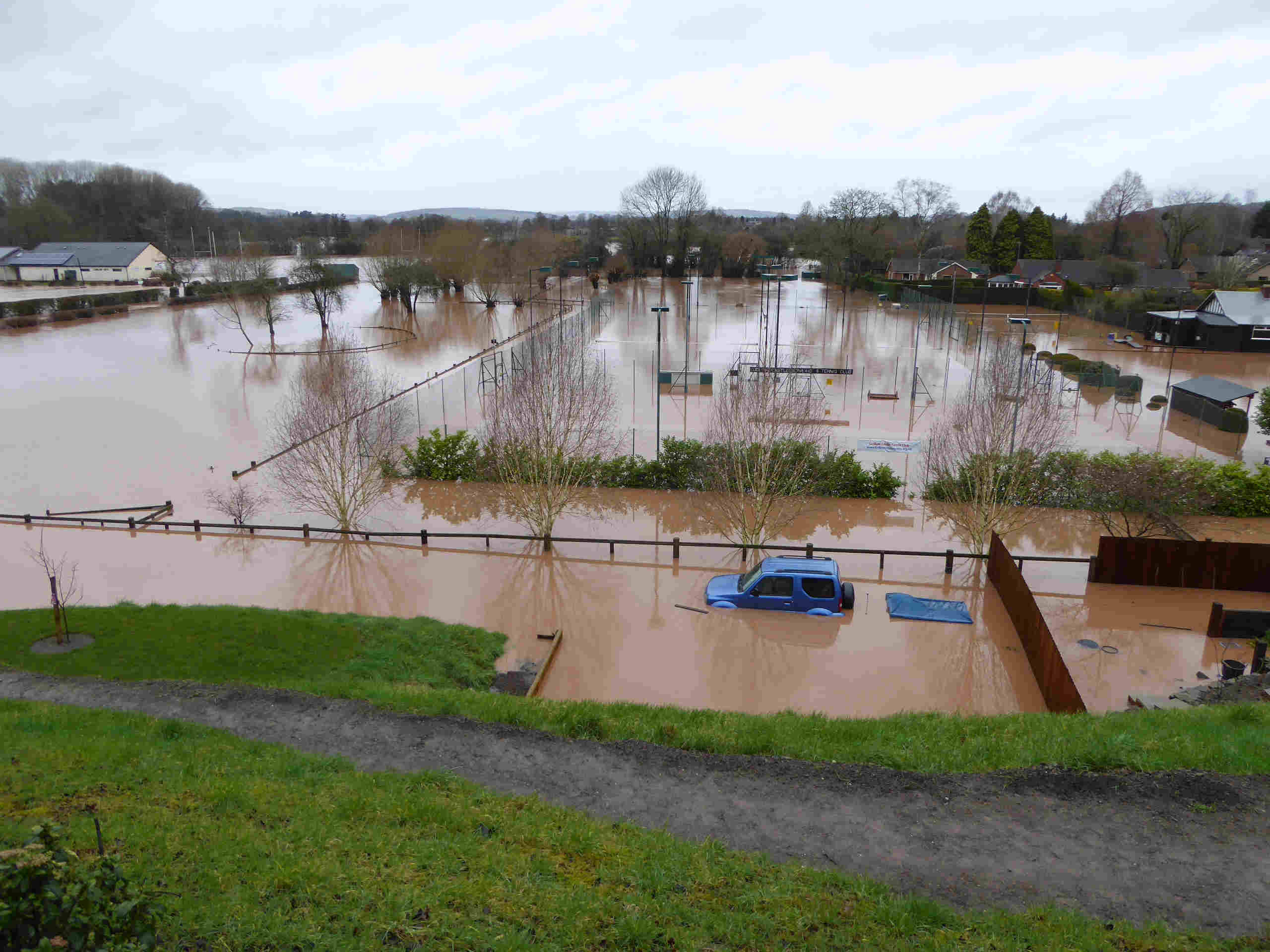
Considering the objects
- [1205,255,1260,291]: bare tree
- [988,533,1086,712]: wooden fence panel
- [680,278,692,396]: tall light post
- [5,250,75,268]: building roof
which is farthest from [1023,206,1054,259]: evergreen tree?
[5,250,75,268]: building roof

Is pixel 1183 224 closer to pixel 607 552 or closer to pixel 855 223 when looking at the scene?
pixel 855 223

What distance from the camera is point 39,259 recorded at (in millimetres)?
79562

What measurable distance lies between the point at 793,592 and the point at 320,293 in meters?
51.4

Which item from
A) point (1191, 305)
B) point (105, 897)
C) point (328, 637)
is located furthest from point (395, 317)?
point (105, 897)

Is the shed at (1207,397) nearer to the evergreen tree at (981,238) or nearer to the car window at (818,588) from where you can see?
the car window at (818,588)

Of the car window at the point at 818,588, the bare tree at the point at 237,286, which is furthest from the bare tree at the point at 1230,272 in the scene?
the bare tree at the point at 237,286

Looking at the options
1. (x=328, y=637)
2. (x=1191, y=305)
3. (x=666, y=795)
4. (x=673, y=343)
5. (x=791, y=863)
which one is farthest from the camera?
(x=1191, y=305)

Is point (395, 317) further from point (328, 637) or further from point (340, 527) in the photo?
point (328, 637)

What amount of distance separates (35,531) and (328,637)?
10.9m

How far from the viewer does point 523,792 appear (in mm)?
7805

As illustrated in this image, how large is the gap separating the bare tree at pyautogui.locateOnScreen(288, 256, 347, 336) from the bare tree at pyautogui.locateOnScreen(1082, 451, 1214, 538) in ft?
146

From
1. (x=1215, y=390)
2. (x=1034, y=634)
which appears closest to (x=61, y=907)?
(x=1034, y=634)

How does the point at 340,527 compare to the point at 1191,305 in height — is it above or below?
below

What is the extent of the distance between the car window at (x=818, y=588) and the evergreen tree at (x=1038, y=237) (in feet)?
248
